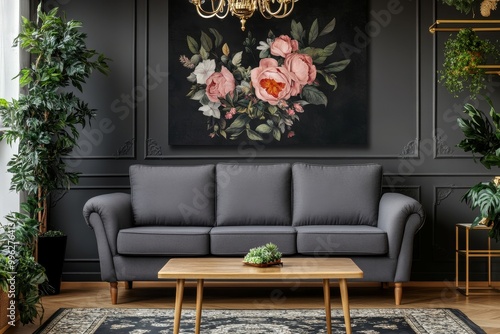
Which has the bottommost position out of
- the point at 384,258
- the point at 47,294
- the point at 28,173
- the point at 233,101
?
the point at 47,294

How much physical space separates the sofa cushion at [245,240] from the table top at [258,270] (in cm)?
90

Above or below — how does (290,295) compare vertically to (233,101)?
below

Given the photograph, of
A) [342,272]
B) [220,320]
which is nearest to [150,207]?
[220,320]

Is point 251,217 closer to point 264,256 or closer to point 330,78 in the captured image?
point 330,78

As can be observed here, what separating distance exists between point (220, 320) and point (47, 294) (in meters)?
1.58

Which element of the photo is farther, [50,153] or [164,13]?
[164,13]

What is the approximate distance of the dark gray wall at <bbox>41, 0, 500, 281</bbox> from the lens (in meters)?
5.54

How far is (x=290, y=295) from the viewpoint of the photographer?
5.00 meters

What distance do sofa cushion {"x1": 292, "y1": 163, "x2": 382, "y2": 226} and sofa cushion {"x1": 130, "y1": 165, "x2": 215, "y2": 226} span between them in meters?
0.67

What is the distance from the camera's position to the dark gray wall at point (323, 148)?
5539mm

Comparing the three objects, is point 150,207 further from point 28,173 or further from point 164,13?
point 164,13

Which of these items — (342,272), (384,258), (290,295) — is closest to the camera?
(342,272)

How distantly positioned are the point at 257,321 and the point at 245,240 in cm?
74

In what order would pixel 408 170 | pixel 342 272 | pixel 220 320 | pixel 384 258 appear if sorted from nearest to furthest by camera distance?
pixel 342 272 → pixel 220 320 → pixel 384 258 → pixel 408 170
